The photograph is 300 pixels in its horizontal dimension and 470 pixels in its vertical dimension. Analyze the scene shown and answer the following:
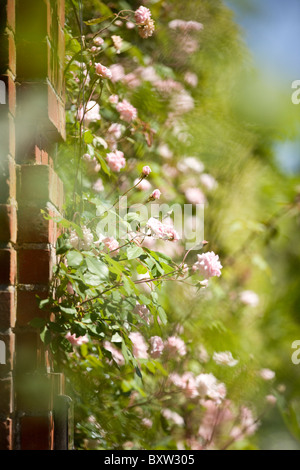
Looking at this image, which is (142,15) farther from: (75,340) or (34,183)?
(75,340)

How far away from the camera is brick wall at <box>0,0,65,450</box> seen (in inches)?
36.4

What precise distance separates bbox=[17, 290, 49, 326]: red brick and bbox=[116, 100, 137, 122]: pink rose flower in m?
0.85

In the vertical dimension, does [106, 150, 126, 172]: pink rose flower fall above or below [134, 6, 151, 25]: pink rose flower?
below

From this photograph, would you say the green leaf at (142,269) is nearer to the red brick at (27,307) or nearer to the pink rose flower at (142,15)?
the red brick at (27,307)

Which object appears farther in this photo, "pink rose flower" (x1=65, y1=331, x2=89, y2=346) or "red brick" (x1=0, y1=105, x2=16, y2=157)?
"pink rose flower" (x1=65, y1=331, x2=89, y2=346)

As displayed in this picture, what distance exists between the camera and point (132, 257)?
0.98 metres

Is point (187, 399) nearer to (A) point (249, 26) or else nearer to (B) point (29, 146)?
(B) point (29, 146)

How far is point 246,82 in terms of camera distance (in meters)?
1.87

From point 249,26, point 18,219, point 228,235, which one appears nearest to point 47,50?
point 18,219

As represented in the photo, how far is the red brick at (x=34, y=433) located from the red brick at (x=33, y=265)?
0.88 feet
